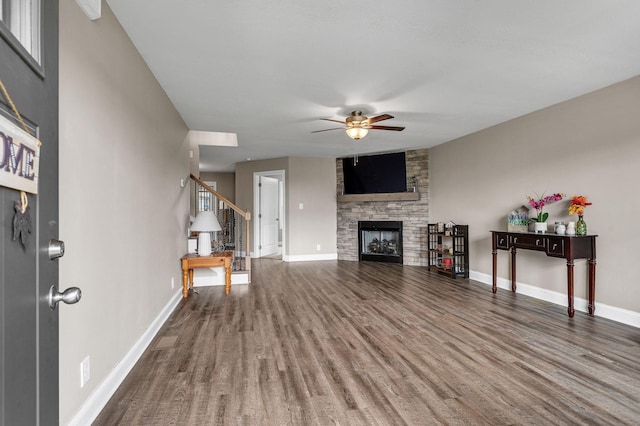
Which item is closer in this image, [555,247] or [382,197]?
[555,247]

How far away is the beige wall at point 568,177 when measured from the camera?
3268mm

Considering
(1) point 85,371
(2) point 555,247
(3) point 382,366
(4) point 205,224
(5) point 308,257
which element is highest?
(4) point 205,224

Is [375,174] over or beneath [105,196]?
over

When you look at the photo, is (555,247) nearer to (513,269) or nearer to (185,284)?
(513,269)

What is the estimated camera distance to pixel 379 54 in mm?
2678

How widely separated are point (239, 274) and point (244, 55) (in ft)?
11.1

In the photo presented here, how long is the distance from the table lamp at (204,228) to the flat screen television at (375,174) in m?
3.74

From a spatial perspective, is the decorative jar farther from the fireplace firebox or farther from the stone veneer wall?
→ the fireplace firebox

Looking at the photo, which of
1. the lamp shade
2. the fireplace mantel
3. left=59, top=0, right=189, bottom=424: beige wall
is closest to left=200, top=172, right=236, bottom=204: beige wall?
the fireplace mantel

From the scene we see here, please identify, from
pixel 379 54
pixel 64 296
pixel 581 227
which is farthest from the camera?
pixel 581 227

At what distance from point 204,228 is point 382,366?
291cm

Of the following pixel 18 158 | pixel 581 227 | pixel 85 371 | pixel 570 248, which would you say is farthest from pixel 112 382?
pixel 581 227

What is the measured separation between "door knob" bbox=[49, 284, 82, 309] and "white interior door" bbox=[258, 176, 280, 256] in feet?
23.0

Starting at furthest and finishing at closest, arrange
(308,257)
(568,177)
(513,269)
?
(308,257), (513,269), (568,177)
